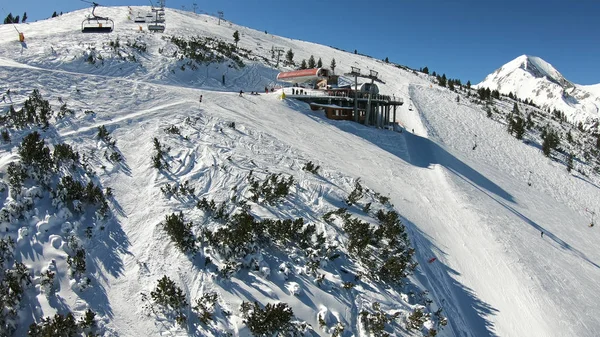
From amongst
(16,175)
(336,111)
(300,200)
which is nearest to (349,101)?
(336,111)

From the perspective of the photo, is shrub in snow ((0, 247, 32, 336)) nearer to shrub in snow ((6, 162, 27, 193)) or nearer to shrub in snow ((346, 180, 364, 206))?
shrub in snow ((6, 162, 27, 193))

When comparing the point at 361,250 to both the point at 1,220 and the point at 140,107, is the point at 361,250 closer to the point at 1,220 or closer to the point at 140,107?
the point at 1,220

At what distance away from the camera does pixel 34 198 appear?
10508 mm

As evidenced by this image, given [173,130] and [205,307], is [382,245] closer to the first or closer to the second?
[205,307]

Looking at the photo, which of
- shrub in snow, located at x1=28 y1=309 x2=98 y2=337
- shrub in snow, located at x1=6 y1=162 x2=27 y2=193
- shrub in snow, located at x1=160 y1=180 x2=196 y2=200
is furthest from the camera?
shrub in snow, located at x1=160 y1=180 x2=196 y2=200

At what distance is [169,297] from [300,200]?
24.1 feet

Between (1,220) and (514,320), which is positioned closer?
(1,220)

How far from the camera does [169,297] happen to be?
8.39 meters

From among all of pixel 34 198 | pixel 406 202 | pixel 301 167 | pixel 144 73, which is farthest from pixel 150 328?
pixel 144 73

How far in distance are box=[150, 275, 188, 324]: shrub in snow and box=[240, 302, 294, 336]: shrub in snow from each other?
5.07ft

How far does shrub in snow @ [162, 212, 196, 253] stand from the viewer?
10.1 meters

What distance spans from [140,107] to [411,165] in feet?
68.6

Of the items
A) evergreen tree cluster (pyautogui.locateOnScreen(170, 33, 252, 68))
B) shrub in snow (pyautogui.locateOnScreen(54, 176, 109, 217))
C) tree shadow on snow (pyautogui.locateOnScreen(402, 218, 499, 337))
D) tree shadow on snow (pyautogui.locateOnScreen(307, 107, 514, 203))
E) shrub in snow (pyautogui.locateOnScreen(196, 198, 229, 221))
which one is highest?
evergreen tree cluster (pyautogui.locateOnScreen(170, 33, 252, 68))

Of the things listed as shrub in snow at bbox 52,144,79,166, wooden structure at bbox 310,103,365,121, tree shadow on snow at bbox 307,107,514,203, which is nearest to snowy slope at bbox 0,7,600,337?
tree shadow on snow at bbox 307,107,514,203
